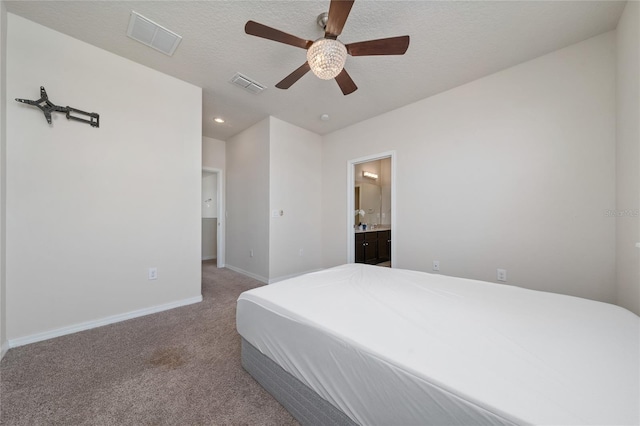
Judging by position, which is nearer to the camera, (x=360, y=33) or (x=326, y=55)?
(x=326, y=55)

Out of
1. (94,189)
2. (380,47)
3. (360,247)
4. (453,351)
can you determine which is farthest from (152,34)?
(360,247)

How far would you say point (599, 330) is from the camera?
0.99m

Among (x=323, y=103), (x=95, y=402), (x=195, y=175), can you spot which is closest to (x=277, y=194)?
(x=195, y=175)

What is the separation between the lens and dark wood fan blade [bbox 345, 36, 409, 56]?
1.56m

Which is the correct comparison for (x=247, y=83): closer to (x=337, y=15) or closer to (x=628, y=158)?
(x=337, y=15)

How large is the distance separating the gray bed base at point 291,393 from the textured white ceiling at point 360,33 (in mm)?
2501

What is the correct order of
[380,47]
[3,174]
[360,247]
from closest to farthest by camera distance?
[380,47]
[3,174]
[360,247]

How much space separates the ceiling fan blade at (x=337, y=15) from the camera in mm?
1330

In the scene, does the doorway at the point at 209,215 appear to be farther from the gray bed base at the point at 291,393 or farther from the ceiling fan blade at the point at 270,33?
the gray bed base at the point at 291,393

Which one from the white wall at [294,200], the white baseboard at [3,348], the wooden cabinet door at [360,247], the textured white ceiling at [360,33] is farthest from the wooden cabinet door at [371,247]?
the white baseboard at [3,348]

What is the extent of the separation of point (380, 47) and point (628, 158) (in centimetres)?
202

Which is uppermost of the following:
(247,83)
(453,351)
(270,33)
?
(247,83)

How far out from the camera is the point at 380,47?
5.40ft

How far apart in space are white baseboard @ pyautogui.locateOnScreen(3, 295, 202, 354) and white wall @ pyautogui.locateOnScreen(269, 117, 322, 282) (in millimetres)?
1274
